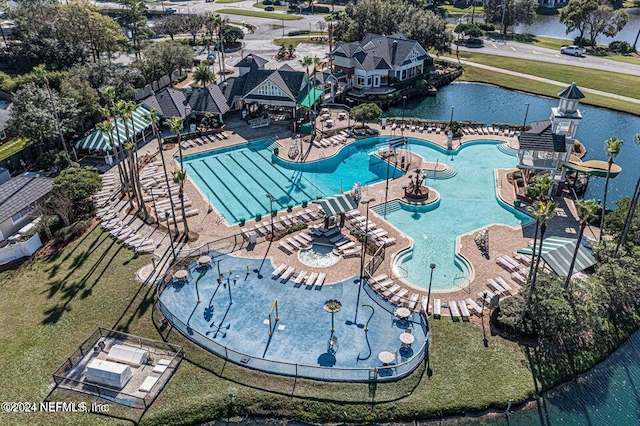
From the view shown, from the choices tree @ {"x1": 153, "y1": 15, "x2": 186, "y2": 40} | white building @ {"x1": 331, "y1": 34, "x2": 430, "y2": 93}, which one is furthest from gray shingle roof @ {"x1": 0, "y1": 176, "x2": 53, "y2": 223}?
tree @ {"x1": 153, "y1": 15, "x2": 186, "y2": 40}

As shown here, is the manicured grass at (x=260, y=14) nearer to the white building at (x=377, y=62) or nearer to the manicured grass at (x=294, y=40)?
the manicured grass at (x=294, y=40)

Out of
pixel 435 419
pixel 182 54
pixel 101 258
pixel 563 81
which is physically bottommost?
pixel 435 419

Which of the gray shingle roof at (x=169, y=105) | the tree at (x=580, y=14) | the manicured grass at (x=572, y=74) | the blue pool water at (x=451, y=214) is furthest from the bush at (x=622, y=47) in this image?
the gray shingle roof at (x=169, y=105)

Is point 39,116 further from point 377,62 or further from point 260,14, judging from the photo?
point 260,14

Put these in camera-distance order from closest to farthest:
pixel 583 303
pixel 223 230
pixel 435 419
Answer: pixel 435 419, pixel 583 303, pixel 223 230

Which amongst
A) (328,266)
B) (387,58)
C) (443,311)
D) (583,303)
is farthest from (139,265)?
(387,58)

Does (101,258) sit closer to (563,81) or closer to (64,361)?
→ (64,361)

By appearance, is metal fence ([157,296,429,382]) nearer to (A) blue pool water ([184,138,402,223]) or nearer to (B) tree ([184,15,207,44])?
(A) blue pool water ([184,138,402,223])

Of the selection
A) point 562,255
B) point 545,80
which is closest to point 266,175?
point 562,255
